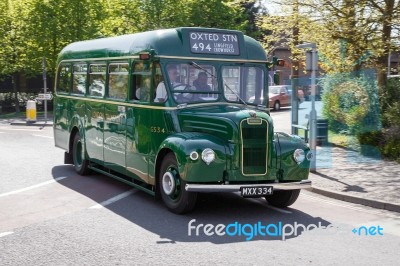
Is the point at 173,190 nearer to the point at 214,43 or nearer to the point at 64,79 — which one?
the point at 214,43

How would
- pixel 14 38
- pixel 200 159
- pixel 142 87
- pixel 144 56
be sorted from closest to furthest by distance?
pixel 200 159 < pixel 144 56 < pixel 142 87 < pixel 14 38

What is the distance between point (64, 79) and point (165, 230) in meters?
7.33

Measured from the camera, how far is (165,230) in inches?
313

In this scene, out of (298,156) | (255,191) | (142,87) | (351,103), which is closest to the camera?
(255,191)

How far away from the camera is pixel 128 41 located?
35.1 feet

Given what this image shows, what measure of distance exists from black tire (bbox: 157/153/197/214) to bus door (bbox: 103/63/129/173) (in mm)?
1732

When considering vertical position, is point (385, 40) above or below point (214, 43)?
Answer: above

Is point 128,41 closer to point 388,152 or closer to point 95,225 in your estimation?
point 95,225

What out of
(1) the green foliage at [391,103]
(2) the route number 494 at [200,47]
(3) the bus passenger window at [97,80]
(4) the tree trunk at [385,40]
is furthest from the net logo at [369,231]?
(4) the tree trunk at [385,40]

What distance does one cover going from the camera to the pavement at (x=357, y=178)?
33.4 feet

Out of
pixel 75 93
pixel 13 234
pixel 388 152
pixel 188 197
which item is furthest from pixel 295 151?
pixel 388 152

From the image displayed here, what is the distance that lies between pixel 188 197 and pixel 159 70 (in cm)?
218

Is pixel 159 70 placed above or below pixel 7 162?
above

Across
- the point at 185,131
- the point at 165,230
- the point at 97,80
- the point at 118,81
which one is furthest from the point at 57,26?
the point at 165,230
